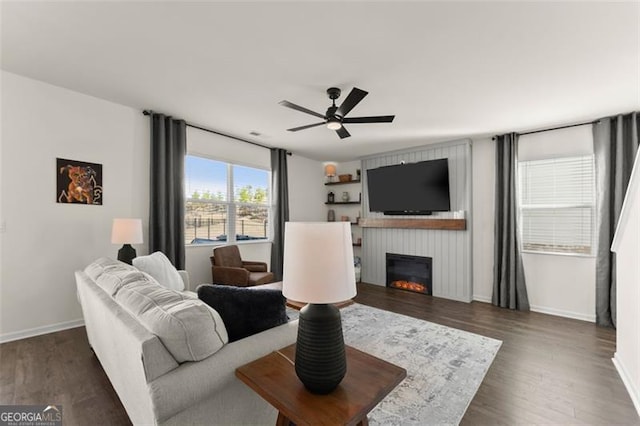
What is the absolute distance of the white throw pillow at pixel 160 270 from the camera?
2625 millimetres

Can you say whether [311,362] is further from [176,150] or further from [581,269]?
[581,269]

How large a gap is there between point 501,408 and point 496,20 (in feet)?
8.53

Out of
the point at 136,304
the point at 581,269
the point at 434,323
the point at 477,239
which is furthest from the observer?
the point at 477,239

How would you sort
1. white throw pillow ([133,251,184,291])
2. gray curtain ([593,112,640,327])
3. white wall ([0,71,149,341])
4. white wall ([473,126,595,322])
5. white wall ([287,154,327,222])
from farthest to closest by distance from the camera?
white wall ([287,154,327,222]) < white wall ([473,126,595,322]) < gray curtain ([593,112,640,327]) < white wall ([0,71,149,341]) < white throw pillow ([133,251,184,291])

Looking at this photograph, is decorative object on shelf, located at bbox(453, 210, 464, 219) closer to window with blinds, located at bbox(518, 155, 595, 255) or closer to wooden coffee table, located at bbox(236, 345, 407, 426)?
window with blinds, located at bbox(518, 155, 595, 255)

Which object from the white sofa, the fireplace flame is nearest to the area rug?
the white sofa

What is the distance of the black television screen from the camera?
4.68 meters

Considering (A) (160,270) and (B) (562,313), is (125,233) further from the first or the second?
(B) (562,313)

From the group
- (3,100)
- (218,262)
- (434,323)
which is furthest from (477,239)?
(3,100)

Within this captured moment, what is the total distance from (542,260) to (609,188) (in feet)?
3.91

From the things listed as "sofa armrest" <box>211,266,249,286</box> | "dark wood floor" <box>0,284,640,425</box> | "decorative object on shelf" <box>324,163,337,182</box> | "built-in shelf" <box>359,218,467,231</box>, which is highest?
"decorative object on shelf" <box>324,163,337,182</box>

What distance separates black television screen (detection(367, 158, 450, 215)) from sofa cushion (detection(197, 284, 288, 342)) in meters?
3.92

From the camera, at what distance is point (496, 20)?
1.84m

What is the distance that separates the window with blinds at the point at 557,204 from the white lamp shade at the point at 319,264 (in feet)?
13.8
